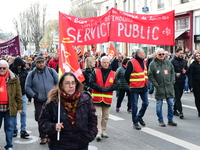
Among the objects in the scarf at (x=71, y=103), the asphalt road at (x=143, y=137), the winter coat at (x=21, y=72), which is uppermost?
the winter coat at (x=21, y=72)

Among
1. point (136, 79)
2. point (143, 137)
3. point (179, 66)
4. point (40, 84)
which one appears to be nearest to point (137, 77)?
point (136, 79)

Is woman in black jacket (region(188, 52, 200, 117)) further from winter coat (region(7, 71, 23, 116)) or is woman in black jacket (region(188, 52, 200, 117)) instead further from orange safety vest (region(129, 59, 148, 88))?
winter coat (region(7, 71, 23, 116))

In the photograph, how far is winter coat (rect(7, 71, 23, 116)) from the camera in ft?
18.5

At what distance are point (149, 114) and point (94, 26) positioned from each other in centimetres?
314

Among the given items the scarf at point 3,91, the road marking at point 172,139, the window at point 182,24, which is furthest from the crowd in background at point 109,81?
the window at point 182,24

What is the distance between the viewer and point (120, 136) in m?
6.78

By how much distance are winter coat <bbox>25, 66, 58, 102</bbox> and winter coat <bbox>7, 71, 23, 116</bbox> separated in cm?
37

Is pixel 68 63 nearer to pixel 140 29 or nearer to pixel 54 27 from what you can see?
pixel 140 29

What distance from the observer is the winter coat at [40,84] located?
6184 mm

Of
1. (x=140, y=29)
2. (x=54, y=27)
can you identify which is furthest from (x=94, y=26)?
(x=54, y=27)

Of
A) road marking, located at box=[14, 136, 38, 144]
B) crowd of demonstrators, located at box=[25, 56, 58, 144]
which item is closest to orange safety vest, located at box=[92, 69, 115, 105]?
crowd of demonstrators, located at box=[25, 56, 58, 144]

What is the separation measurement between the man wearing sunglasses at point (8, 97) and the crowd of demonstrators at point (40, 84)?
17.5 inches

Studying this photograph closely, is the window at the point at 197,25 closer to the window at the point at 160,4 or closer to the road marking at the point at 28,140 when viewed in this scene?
the window at the point at 160,4

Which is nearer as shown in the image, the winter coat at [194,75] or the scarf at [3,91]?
the scarf at [3,91]
